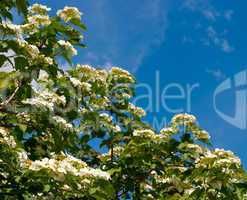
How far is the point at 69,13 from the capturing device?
10.4 meters

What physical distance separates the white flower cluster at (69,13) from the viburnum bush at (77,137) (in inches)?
0.7

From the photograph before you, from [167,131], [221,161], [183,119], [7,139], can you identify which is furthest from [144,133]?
[7,139]

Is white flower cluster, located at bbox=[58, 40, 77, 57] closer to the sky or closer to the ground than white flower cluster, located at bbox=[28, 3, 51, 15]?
closer to the ground

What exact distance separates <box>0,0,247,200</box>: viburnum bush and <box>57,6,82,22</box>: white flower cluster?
2cm

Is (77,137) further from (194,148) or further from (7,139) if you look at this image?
(194,148)

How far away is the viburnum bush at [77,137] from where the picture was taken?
764cm

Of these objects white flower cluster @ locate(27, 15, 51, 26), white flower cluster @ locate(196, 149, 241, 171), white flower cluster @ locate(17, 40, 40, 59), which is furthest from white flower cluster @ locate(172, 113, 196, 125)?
white flower cluster @ locate(17, 40, 40, 59)

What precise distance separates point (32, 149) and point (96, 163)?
311 centimetres

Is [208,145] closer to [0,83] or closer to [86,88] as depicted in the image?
[86,88]

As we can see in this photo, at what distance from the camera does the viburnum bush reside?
7.64 meters

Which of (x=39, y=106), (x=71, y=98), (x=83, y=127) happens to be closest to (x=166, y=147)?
(x=83, y=127)

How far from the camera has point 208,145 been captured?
1262 cm

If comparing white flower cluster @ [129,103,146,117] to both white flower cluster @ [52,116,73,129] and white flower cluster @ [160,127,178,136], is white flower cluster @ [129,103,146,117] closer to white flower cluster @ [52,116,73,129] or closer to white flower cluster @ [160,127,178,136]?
white flower cluster @ [160,127,178,136]

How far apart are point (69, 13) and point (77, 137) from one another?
2289 mm
